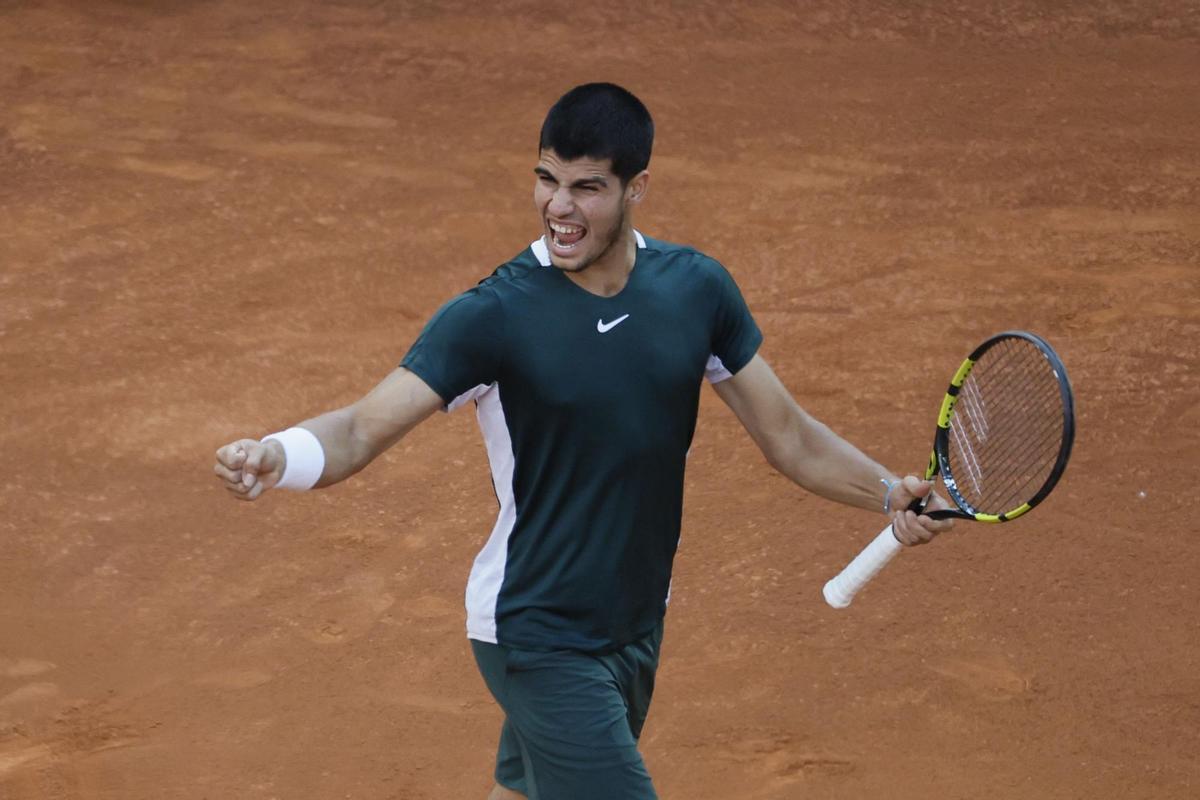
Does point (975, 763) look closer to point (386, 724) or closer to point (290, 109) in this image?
point (386, 724)

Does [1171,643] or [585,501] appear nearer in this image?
[585,501]

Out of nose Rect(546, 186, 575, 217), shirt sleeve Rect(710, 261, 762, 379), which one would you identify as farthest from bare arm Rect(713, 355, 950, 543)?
nose Rect(546, 186, 575, 217)

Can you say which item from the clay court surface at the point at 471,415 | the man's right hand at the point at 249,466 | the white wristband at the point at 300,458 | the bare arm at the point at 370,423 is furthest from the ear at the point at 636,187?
the clay court surface at the point at 471,415

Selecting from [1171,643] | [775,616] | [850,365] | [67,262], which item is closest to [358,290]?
[67,262]

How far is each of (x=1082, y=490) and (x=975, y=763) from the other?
1.77m

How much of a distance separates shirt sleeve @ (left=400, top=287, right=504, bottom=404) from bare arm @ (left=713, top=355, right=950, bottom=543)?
0.73 metres

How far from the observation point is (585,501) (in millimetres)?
4113

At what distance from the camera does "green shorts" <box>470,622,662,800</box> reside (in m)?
4.09

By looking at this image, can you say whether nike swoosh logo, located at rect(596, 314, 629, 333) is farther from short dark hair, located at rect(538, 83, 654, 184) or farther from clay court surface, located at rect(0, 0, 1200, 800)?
clay court surface, located at rect(0, 0, 1200, 800)

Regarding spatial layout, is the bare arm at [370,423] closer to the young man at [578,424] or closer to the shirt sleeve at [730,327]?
the young man at [578,424]

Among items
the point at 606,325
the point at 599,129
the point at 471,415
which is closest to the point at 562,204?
the point at 599,129

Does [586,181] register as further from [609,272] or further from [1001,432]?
[1001,432]

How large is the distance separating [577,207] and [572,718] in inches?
47.8

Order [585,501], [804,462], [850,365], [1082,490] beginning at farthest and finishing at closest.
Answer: [850,365]
[1082,490]
[804,462]
[585,501]
